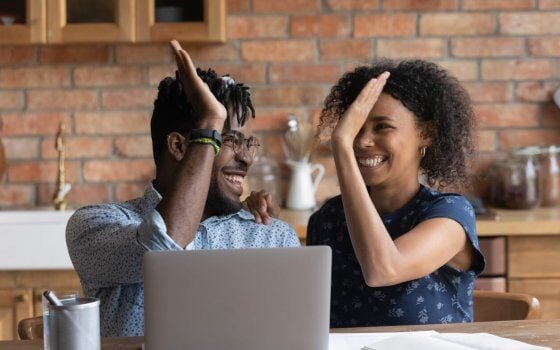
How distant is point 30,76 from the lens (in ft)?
11.0

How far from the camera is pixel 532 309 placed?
1821mm

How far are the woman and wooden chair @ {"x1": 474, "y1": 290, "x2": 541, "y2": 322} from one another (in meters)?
0.07

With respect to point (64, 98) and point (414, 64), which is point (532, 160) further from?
point (64, 98)

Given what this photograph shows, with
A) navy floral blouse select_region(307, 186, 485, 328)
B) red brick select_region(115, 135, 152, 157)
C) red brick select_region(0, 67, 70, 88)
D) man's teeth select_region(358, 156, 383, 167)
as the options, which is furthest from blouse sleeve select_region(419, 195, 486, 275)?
red brick select_region(0, 67, 70, 88)

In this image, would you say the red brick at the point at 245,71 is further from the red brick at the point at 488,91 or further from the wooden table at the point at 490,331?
the wooden table at the point at 490,331

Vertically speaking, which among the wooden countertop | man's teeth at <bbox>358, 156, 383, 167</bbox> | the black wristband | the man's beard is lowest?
the wooden countertop

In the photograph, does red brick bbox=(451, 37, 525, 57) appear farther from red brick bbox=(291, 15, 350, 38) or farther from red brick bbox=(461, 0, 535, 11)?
red brick bbox=(291, 15, 350, 38)

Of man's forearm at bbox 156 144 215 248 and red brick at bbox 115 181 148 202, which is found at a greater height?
man's forearm at bbox 156 144 215 248

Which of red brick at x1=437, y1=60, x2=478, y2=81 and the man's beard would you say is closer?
the man's beard

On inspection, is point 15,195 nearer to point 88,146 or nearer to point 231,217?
point 88,146

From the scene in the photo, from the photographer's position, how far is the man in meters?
1.57

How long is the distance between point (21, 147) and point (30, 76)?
26 cm

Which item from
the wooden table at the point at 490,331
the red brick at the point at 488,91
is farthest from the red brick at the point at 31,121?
the wooden table at the point at 490,331

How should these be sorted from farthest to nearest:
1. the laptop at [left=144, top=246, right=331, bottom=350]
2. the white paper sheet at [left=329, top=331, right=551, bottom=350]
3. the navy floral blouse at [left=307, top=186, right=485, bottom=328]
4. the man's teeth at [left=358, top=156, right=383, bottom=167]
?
the man's teeth at [left=358, top=156, right=383, bottom=167], the navy floral blouse at [left=307, top=186, right=485, bottom=328], the white paper sheet at [left=329, top=331, right=551, bottom=350], the laptop at [left=144, top=246, right=331, bottom=350]
